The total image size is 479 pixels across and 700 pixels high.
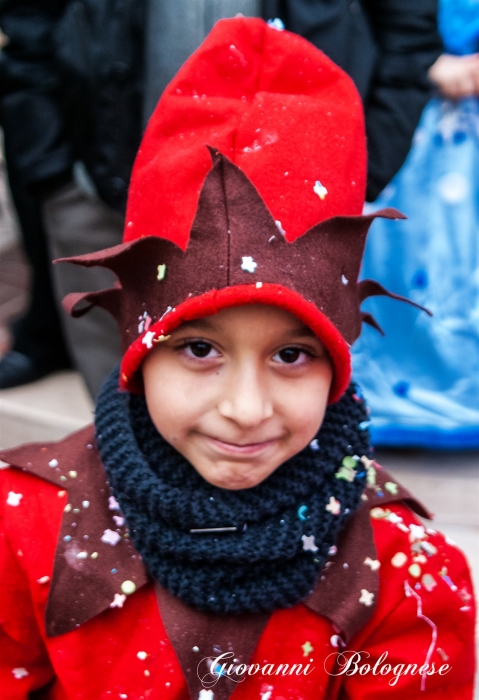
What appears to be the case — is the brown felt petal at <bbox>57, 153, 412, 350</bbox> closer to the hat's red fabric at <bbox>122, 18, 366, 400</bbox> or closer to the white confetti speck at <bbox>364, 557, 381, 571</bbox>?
the hat's red fabric at <bbox>122, 18, 366, 400</bbox>

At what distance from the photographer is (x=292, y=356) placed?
32.4 inches

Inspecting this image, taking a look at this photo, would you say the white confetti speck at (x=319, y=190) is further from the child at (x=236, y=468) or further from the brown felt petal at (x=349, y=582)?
the brown felt petal at (x=349, y=582)

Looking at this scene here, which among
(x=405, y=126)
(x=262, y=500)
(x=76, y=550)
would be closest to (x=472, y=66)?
(x=405, y=126)

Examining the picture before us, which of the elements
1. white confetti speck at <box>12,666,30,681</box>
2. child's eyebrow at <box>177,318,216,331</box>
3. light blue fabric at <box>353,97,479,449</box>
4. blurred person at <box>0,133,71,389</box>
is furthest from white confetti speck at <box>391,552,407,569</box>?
blurred person at <box>0,133,71,389</box>

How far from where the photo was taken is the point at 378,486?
41.1 inches

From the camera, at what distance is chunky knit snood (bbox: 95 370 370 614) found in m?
0.86

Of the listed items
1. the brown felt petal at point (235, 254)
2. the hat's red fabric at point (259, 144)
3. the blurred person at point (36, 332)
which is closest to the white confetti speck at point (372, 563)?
the hat's red fabric at point (259, 144)

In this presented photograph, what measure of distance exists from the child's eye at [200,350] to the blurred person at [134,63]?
2.92 ft

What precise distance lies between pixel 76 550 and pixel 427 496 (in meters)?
1.27

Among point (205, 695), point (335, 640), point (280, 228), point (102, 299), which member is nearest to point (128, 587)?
point (205, 695)

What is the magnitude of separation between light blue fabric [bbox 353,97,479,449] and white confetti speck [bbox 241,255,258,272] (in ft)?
3.47

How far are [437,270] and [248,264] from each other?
3.72 ft

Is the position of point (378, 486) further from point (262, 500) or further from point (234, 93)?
point (234, 93)

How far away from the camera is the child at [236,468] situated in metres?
0.78
